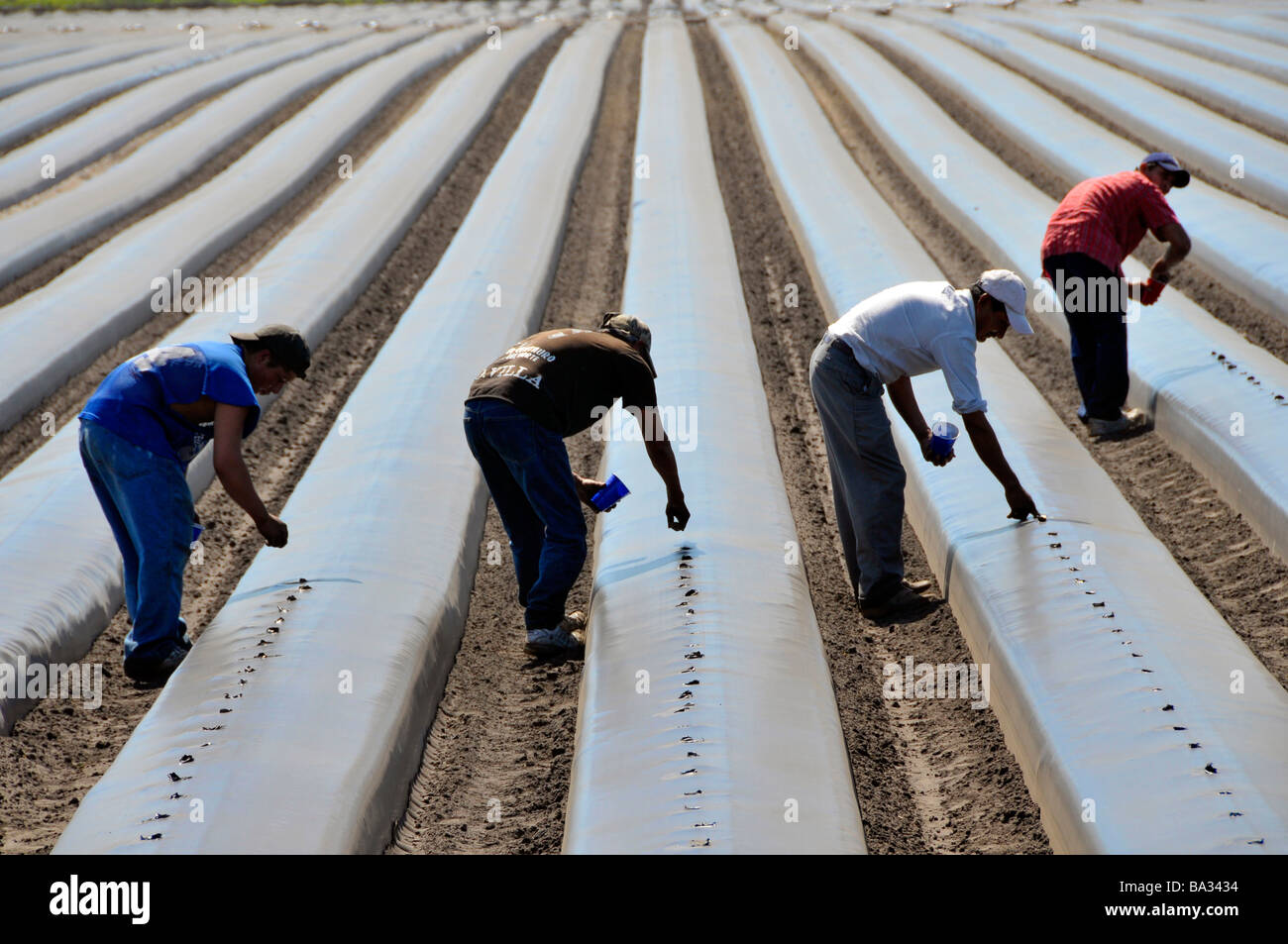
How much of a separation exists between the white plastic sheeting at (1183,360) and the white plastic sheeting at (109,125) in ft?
25.1

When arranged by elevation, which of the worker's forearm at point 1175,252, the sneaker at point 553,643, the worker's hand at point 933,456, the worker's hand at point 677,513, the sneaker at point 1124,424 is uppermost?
the worker's forearm at point 1175,252

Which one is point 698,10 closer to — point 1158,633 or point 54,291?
point 54,291

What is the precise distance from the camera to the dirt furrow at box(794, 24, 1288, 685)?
3.72m

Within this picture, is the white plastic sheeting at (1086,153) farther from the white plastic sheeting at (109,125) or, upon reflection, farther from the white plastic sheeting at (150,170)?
the white plastic sheeting at (109,125)

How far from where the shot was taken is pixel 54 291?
6.86 metres

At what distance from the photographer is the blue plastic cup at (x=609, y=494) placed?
12.0ft

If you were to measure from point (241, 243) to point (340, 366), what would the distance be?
2.57 m

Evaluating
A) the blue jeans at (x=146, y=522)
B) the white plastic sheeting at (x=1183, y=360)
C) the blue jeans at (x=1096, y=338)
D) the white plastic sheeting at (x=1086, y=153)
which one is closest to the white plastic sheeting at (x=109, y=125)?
the blue jeans at (x=146, y=522)

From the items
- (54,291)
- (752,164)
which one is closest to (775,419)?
(54,291)

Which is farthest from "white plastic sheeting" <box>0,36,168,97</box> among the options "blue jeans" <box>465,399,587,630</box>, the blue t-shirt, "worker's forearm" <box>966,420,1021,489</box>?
"worker's forearm" <box>966,420,1021,489</box>

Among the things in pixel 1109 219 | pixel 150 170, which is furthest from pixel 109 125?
pixel 1109 219

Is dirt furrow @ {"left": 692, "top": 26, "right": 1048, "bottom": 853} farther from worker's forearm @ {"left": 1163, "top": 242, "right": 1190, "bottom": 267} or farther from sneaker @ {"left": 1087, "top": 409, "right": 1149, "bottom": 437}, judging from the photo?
worker's forearm @ {"left": 1163, "top": 242, "right": 1190, "bottom": 267}

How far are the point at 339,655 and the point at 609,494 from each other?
100cm
